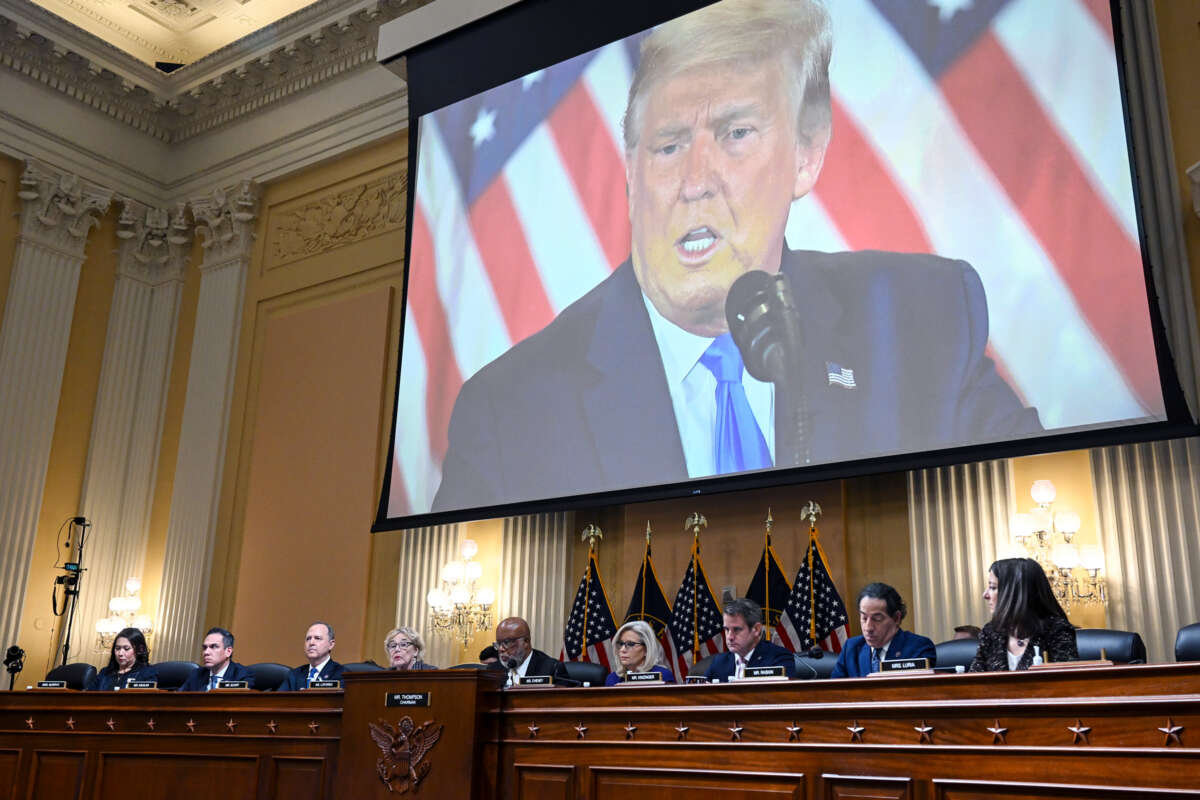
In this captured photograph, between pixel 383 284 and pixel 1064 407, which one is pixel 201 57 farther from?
pixel 1064 407

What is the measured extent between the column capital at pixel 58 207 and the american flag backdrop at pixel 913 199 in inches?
165

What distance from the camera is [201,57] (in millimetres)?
11234

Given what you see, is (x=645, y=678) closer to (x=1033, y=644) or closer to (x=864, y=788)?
(x=864, y=788)

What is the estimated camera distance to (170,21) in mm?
10945

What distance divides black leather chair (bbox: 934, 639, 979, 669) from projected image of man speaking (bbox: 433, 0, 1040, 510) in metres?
1.48

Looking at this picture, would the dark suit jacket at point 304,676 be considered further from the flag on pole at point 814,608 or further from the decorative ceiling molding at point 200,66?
the decorative ceiling molding at point 200,66

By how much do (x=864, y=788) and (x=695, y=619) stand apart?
3.36m

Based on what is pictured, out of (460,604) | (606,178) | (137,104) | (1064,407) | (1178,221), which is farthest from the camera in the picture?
(137,104)

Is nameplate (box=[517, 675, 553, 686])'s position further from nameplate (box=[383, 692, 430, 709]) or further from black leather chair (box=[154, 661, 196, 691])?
black leather chair (box=[154, 661, 196, 691])

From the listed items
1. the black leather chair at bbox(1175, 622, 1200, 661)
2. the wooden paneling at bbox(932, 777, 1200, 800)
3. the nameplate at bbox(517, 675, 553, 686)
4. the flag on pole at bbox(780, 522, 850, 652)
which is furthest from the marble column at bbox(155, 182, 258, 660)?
the black leather chair at bbox(1175, 622, 1200, 661)

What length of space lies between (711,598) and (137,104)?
7.74 m

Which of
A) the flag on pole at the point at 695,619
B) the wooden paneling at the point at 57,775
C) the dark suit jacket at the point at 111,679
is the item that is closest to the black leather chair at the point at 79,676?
the dark suit jacket at the point at 111,679

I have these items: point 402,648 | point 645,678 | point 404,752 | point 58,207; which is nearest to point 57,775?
point 402,648

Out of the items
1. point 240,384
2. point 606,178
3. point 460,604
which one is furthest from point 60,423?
point 606,178
